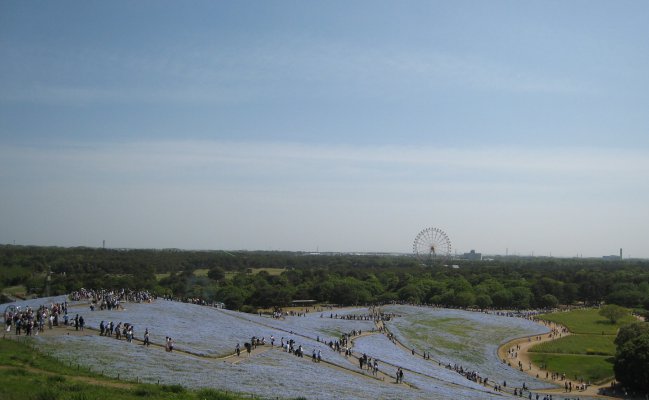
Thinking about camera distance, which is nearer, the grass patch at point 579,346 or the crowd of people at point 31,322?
the crowd of people at point 31,322

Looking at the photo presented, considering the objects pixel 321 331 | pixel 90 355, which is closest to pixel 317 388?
pixel 90 355

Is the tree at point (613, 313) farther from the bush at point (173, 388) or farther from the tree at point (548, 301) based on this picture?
the bush at point (173, 388)

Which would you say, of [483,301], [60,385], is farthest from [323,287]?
[60,385]

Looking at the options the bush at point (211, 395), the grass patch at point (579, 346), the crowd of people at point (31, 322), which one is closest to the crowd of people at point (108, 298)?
the crowd of people at point (31, 322)

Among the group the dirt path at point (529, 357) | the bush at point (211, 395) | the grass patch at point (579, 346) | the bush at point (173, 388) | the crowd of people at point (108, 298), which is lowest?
the dirt path at point (529, 357)

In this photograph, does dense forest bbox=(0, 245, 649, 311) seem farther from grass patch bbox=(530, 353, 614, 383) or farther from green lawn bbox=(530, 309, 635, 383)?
grass patch bbox=(530, 353, 614, 383)

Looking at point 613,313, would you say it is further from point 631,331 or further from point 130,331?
point 130,331
